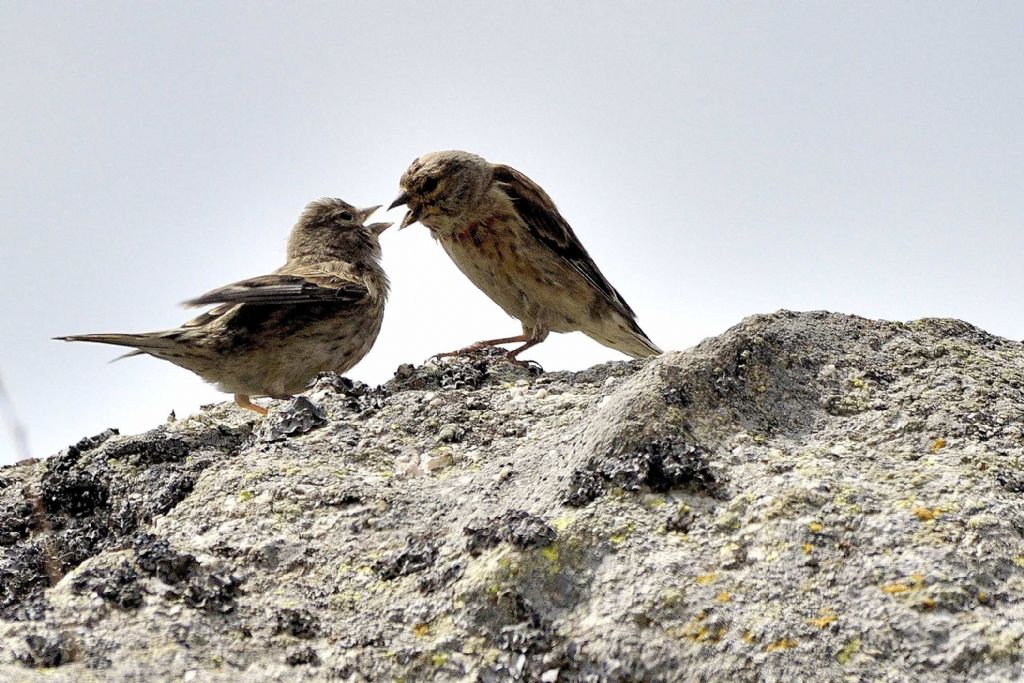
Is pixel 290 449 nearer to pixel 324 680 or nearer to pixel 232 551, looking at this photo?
pixel 232 551

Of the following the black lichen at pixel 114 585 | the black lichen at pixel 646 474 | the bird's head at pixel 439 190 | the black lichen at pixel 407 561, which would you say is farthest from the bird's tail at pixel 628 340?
the black lichen at pixel 114 585

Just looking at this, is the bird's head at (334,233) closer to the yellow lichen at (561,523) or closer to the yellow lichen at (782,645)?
the yellow lichen at (561,523)

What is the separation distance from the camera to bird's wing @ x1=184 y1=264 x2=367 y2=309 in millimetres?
6617

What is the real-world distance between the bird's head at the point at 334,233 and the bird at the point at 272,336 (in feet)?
2.78

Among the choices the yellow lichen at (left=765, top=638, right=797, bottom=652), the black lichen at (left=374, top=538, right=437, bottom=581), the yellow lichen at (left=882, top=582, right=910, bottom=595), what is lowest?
the yellow lichen at (left=765, top=638, right=797, bottom=652)

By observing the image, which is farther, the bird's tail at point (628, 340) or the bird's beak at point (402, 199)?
the bird's tail at point (628, 340)

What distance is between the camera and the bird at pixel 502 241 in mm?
7219

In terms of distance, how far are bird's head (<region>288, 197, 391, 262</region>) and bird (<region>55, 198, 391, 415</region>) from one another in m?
0.85

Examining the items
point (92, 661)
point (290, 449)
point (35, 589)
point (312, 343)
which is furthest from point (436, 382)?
point (312, 343)

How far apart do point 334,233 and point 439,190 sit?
139 cm

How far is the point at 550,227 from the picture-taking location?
7605 millimetres

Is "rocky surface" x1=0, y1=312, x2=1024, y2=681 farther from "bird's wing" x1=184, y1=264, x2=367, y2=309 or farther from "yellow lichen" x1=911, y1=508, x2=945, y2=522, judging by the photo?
"bird's wing" x1=184, y1=264, x2=367, y2=309

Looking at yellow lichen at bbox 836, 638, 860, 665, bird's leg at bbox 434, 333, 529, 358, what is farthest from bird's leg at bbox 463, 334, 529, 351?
yellow lichen at bbox 836, 638, 860, 665

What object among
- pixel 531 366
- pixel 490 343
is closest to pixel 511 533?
pixel 531 366
